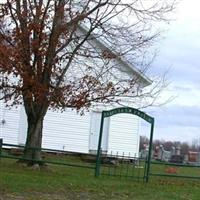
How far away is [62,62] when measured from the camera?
73.4 feet

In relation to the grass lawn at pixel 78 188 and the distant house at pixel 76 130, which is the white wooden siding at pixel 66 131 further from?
the grass lawn at pixel 78 188

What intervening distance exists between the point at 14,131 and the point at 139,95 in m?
10.7

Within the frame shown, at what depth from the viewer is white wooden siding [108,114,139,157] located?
35.2 m

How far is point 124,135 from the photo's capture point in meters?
35.5

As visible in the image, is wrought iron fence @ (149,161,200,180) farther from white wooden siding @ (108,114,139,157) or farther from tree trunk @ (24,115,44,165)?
tree trunk @ (24,115,44,165)

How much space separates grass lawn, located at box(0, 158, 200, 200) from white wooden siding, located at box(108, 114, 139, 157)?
42.8 ft

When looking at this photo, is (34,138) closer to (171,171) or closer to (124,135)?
(171,171)

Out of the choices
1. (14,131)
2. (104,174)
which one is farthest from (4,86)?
(14,131)

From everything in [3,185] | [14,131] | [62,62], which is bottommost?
[3,185]

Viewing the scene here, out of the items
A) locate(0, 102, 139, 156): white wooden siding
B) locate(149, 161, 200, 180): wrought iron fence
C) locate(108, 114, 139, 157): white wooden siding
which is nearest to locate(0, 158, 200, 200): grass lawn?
locate(149, 161, 200, 180): wrought iron fence

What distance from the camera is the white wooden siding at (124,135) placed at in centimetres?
3522

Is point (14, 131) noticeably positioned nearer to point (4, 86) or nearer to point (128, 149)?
point (128, 149)

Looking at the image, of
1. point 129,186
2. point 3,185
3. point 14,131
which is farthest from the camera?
point 14,131

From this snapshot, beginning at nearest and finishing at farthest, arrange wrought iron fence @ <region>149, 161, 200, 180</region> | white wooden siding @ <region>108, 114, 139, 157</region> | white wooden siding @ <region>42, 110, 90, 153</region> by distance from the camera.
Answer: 1. wrought iron fence @ <region>149, 161, 200, 180</region>
2. white wooden siding @ <region>42, 110, 90, 153</region>
3. white wooden siding @ <region>108, 114, 139, 157</region>
